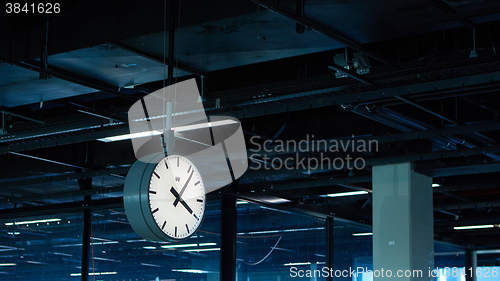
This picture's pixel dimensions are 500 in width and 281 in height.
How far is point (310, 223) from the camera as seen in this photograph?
12.3 meters

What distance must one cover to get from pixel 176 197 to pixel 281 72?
2.91 meters

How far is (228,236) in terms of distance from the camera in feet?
34.1

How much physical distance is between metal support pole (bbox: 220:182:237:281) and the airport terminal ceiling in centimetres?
127

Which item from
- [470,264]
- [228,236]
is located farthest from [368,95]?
[470,264]

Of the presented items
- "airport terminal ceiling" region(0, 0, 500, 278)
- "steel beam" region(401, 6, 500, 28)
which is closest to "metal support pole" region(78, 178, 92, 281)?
"airport terminal ceiling" region(0, 0, 500, 278)

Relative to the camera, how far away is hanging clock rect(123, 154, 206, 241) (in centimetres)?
357

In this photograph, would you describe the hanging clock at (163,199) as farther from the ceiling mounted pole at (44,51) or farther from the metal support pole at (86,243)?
the metal support pole at (86,243)

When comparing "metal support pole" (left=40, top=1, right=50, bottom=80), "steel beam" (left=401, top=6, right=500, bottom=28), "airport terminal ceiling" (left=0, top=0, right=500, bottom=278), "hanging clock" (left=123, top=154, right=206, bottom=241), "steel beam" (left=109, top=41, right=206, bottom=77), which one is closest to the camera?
"hanging clock" (left=123, top=154, right=206, bottom=241)

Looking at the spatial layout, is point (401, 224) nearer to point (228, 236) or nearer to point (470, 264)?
point (228, 236)

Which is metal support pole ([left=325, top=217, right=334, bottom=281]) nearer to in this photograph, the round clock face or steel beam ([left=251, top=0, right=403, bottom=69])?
steel beam ([left=251, top=0, right=403, bottom=69])

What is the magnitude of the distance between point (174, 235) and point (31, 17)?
2914 millimetres
